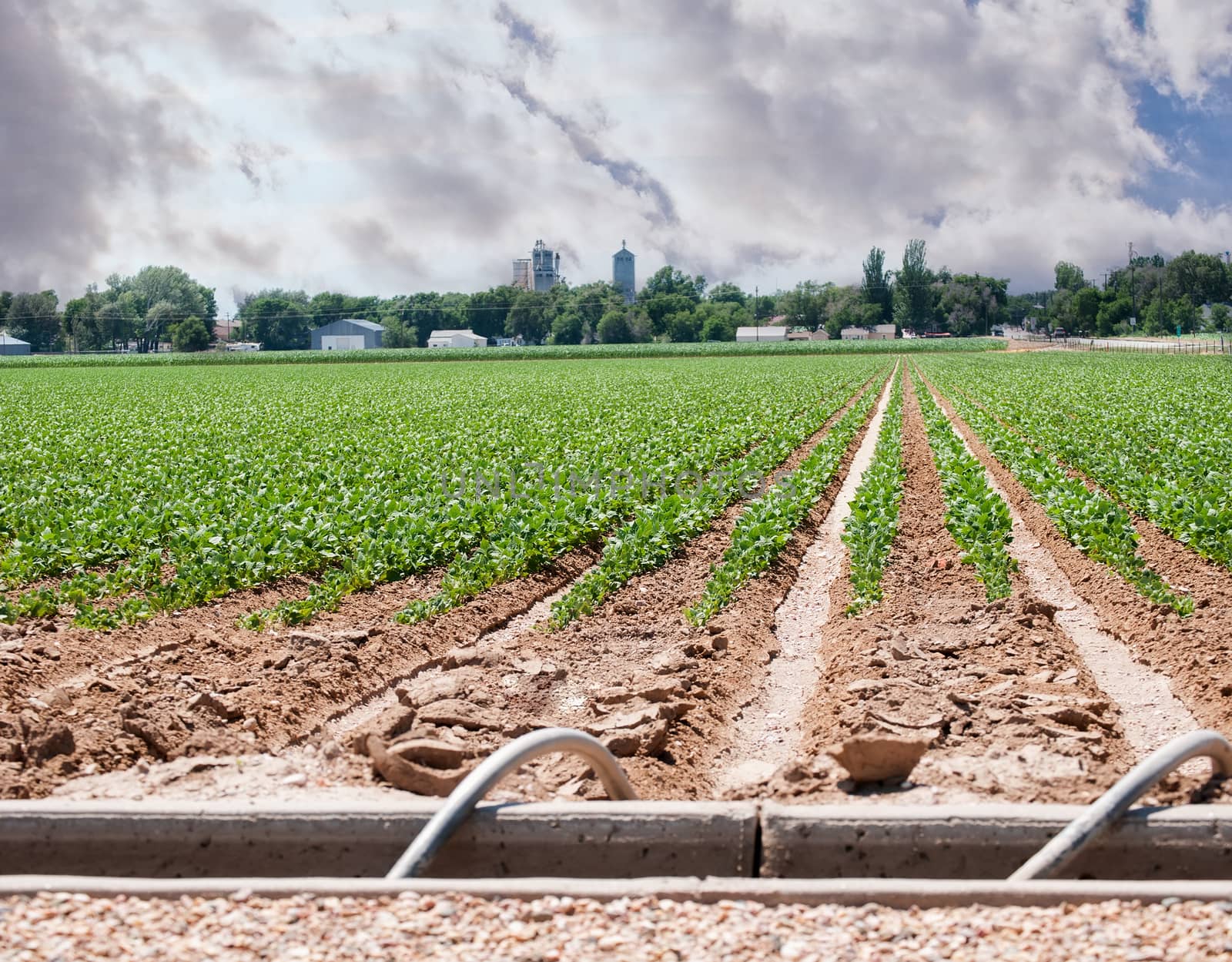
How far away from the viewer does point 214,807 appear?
14.4ft

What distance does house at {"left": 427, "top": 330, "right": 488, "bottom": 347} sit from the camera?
144m

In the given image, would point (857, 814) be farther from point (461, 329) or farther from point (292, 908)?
point (461, 329)

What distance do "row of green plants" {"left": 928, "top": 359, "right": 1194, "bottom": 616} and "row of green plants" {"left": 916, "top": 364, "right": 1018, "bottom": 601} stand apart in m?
0.60

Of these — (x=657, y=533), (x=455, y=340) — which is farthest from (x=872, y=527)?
(x=455, y=340)

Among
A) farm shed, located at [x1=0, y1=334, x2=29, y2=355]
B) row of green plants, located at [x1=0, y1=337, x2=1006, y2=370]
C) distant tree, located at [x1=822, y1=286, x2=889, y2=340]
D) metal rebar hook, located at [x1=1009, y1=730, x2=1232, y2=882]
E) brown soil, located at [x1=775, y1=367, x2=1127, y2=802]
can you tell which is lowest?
brown soil, located at [x1=775, y1=367, x2=1127, y2=802]

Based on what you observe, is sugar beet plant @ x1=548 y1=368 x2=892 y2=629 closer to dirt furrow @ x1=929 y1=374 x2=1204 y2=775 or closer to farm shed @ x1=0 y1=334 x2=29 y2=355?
dirt furrow @ x1=929 y1=374 x2=1204 y2=775

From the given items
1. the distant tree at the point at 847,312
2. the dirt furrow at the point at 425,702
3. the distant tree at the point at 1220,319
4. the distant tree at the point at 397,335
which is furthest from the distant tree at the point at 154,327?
the dirt furrow at the point at 425,702

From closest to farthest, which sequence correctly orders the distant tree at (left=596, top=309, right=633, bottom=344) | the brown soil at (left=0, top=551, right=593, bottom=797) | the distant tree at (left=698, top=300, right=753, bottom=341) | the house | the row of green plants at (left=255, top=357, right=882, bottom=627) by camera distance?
the brown soil at (left=0, top=551, right=593, bottom=797), the row of green plants at (left=255, top=357, right=882, bottom=627), the distant tree at (left=596, top=309, right=633, bottom=344), the distant tree at (left=698, top=300, right=753, bottom=341), the house

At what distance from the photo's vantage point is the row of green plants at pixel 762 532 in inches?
365

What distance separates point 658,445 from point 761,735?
13.8 metres

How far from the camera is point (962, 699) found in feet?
20.4

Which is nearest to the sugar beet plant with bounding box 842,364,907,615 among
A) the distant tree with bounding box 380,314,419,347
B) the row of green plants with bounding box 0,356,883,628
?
the row of green plants with bounding box 0,356,883,628

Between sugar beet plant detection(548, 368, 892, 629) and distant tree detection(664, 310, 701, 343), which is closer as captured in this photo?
sugar beet plant detection(548, 368, 892, 629)

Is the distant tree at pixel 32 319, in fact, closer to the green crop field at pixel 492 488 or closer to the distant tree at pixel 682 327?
the distant tree at pixel 682 327
